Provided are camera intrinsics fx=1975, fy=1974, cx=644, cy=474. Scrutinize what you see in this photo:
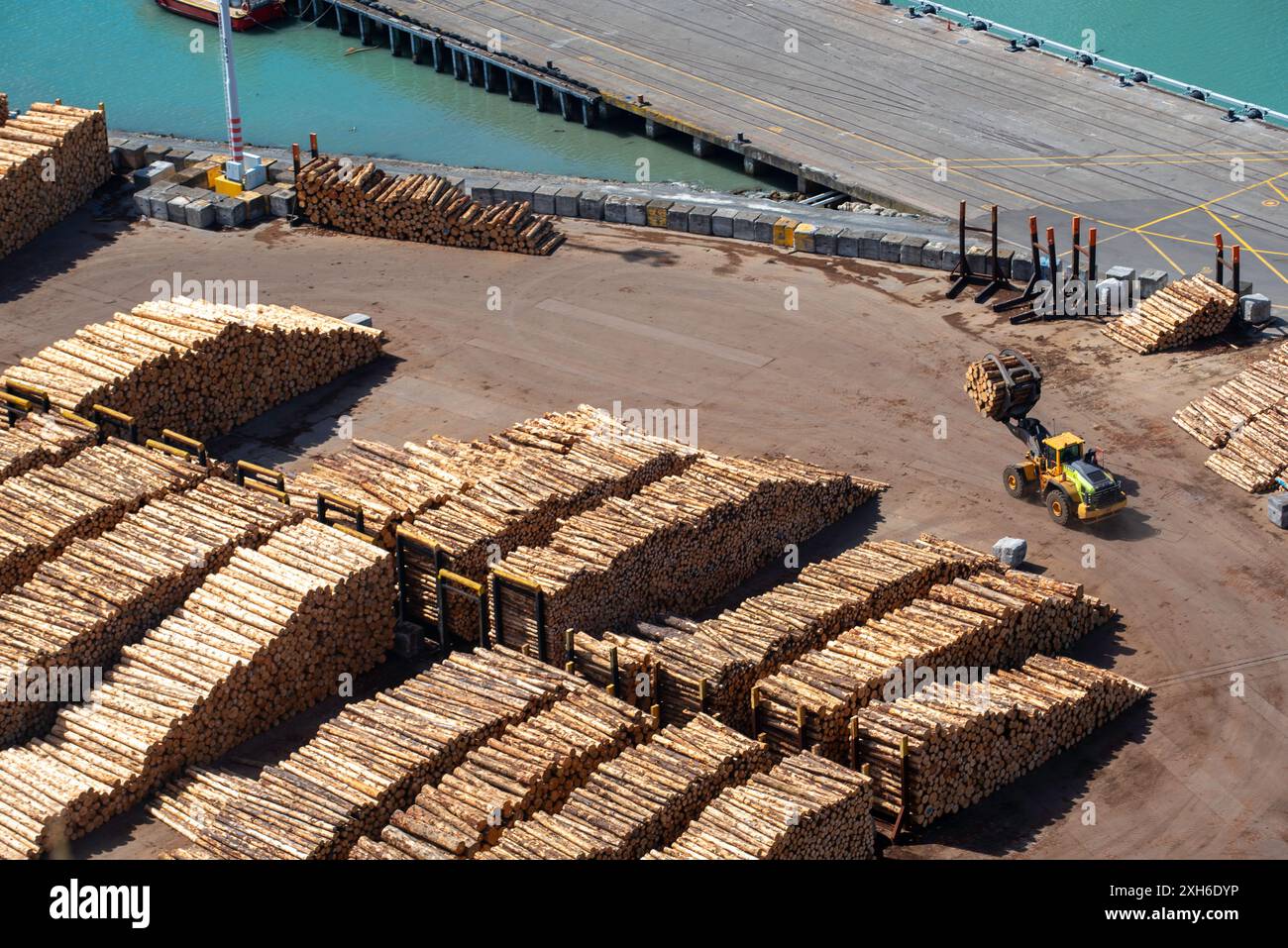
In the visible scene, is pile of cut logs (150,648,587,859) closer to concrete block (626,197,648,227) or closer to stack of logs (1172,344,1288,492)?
stack of logs (1172,344,1288,492)

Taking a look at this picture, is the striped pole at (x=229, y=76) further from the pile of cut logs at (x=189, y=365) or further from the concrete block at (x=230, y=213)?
the pile of cut logs at (x=189, y=365)

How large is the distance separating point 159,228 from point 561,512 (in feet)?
87.3

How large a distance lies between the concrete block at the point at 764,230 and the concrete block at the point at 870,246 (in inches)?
113

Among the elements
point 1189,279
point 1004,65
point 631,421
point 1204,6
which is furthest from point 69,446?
point 1204,6

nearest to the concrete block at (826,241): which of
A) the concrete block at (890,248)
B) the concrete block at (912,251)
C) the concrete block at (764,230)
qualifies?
the concrete block at (890,248)

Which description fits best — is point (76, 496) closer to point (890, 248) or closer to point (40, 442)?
point (40, 442)

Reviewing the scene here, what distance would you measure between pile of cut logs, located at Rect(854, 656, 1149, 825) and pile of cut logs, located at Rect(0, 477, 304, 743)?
536 inches

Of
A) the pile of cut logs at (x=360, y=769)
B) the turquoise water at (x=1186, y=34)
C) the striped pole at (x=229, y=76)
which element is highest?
the striped pole at (x=229, y=76)

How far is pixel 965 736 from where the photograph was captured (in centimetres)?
3466

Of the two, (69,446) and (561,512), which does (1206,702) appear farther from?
(69,446)

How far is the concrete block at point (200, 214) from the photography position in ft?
205

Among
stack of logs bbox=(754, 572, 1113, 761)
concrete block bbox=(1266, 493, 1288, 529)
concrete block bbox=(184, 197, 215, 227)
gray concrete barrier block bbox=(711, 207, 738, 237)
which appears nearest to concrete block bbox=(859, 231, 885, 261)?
gray concrete barrier block bbox=(711, 207, 738, 237)

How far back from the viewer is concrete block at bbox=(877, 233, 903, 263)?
57.8m

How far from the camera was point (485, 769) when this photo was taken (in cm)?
3400
